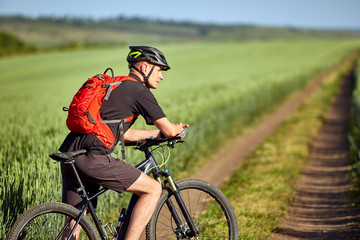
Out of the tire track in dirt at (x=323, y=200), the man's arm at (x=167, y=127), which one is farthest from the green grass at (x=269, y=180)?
→ the man's arm at (x=167, y=127)

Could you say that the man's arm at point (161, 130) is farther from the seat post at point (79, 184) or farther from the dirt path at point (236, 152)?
the dirt path at point (236, 152)

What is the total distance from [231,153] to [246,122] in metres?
3.32

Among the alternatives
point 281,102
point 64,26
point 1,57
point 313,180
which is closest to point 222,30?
point 64,26

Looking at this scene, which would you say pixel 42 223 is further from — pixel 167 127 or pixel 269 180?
pixel 269 180

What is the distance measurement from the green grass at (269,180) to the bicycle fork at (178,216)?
1167mm

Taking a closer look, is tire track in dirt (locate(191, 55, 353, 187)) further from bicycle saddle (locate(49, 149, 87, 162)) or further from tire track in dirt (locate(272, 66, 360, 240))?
bicycle saddle (locate(49, 149, 87, 162))

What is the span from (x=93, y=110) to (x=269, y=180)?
4.37 meters

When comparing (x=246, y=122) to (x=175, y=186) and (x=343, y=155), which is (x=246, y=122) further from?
(x=175, y=186)

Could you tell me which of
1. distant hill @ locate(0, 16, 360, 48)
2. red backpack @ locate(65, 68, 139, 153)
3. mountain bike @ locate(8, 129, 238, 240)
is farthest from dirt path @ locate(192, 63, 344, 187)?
distant hill @ locate(0, 16, 360, 48)

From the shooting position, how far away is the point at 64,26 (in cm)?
13938

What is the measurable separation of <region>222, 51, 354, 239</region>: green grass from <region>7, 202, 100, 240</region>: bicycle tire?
1923 millimetres

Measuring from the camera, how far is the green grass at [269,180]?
4660 millimetres

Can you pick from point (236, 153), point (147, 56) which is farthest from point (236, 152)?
point (147, 56)

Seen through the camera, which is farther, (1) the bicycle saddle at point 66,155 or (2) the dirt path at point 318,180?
(2) the dirt path at point 318,180
